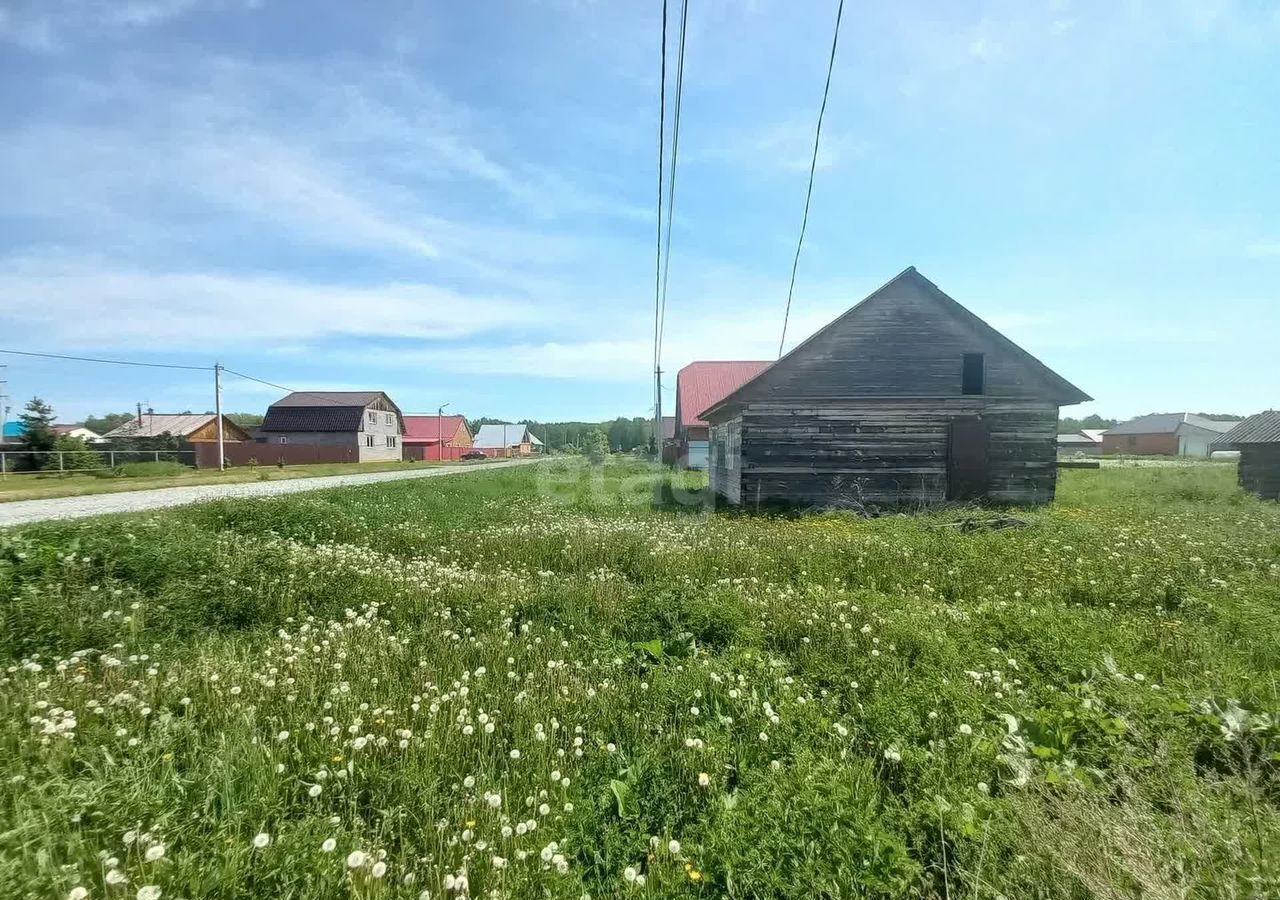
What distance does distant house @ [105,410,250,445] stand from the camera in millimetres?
47969

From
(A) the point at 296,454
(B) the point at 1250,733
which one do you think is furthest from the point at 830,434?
(A) the point at 296,454

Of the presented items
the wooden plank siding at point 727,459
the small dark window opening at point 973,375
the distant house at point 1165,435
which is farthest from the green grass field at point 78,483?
the distant house at point 1165,435

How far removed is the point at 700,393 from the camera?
4075 cm

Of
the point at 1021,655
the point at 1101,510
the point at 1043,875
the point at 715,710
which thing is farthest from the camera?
the point at 1101,510

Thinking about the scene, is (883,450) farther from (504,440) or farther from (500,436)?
(500,436)

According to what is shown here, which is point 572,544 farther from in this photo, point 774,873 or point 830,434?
point 830,434

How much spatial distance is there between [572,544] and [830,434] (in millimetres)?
10071

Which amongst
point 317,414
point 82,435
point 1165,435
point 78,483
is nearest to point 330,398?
point 317,414

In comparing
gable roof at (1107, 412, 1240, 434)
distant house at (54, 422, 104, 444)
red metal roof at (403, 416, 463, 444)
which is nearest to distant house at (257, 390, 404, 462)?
distant house at (54, 422, 104, 444)

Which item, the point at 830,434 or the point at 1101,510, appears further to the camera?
the point at 830,434

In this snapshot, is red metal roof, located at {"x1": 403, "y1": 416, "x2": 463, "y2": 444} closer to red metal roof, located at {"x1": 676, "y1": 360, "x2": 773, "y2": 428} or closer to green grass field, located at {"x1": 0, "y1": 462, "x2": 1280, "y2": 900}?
red metal roof, located at {"x1": 676, "y1": 360, "x2": 773, "y2": 428}

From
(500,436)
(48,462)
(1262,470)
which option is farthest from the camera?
(500,436)

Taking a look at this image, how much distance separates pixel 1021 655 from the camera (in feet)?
15.7

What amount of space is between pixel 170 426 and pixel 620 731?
6562 centimetres
